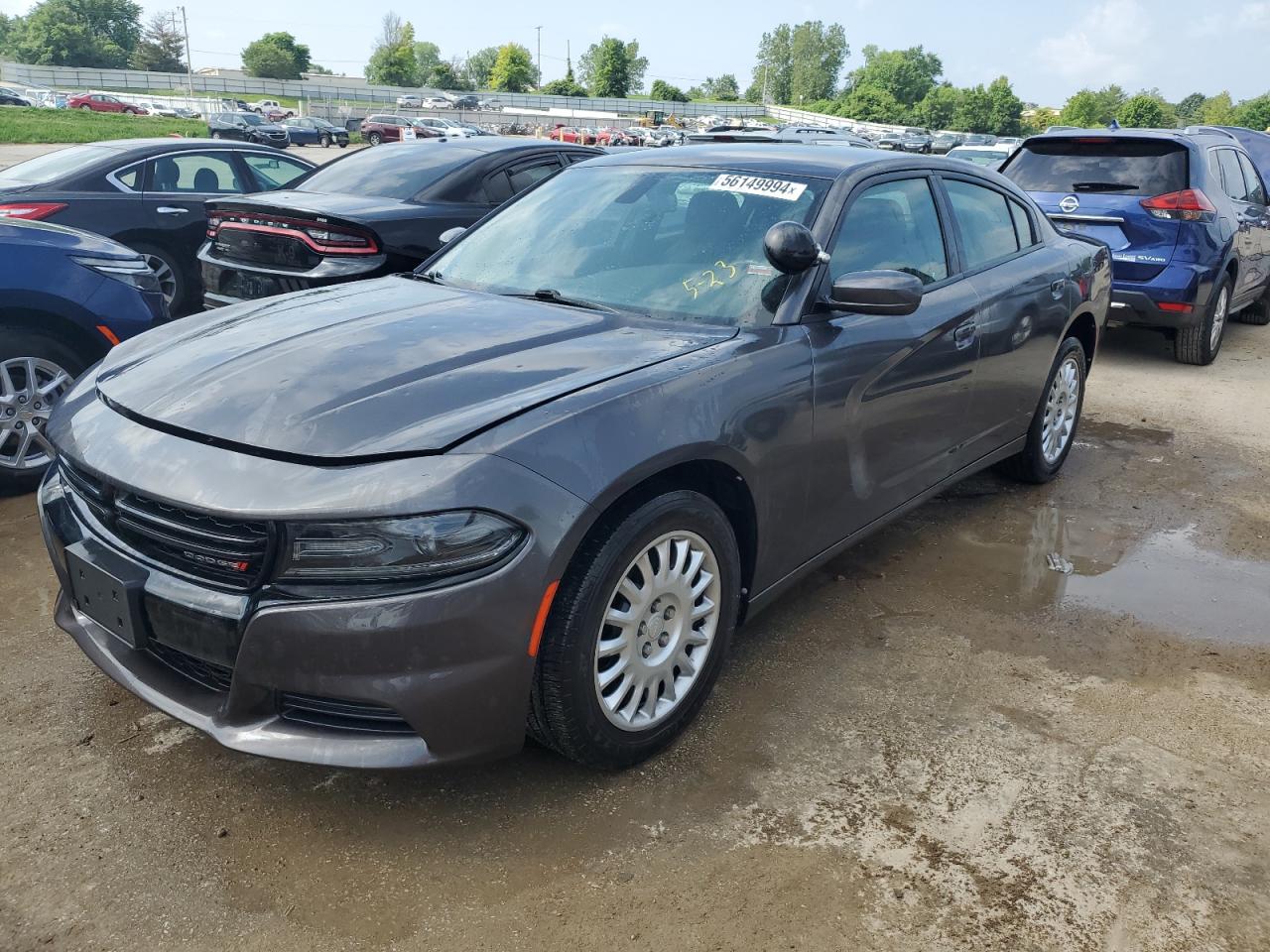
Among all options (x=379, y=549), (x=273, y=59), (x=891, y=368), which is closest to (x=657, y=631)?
(x=379, y=549)

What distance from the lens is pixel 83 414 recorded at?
272 centimetres

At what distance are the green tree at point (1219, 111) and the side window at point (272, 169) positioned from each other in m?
97.4

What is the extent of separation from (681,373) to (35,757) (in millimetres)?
2026

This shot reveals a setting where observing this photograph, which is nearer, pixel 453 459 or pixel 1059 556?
pixel 453 459

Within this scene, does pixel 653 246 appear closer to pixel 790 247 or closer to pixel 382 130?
pixel 790 247

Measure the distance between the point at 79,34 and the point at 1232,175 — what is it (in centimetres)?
12444

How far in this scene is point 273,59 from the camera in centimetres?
11056

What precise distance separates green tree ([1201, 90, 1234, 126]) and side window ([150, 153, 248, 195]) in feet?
322


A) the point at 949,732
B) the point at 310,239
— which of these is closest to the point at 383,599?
the point at 949,732

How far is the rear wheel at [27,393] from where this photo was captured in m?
4.48

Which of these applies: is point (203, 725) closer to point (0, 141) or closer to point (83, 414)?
point (83, 414)

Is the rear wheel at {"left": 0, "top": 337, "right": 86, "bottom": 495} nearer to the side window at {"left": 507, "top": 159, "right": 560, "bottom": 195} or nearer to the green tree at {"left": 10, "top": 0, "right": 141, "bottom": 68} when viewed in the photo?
the side window at {"left": 507, "top": 159, "right": 560, "bottom": 195}

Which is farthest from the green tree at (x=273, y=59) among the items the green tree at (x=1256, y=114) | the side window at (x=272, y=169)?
the side window at (x=272, y=169)

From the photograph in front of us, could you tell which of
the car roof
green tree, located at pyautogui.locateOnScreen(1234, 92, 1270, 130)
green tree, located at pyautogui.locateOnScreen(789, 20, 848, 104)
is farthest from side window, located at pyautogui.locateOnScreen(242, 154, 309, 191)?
green tree, located at pyautogui.locateOnScreen(789, 20, 848, 104)
